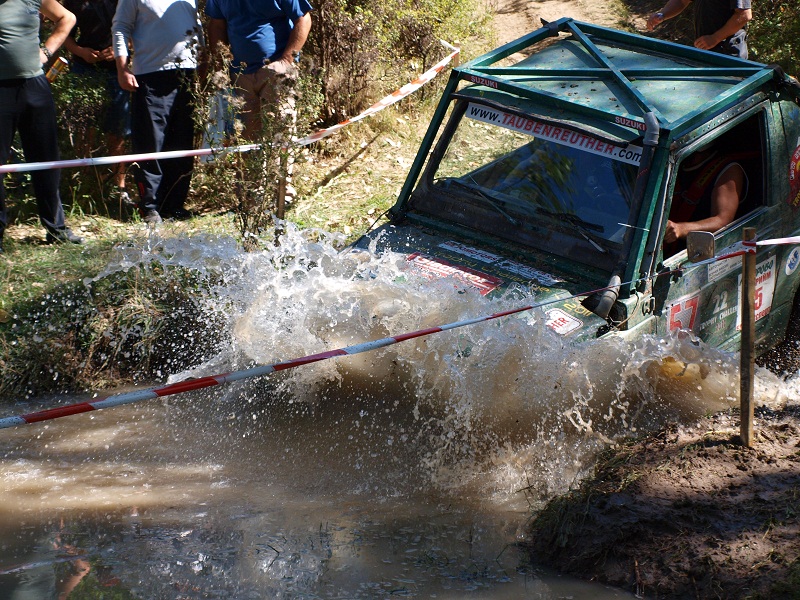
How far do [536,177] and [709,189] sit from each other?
3.19ft

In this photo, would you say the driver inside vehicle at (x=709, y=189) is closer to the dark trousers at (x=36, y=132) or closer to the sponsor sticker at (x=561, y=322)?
the sponsor sticker at (x=561, y=322)

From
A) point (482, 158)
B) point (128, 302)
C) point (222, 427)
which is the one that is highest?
point (482, 158)

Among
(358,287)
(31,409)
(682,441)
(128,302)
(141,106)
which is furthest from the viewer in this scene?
(141,106)

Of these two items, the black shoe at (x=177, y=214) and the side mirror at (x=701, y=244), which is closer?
the side mirror at (x=701, y=244)

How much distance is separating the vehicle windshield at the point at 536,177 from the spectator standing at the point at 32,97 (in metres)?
2.85

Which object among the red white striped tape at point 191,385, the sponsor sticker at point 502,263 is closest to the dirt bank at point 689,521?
the red white striped tape at point 191,385

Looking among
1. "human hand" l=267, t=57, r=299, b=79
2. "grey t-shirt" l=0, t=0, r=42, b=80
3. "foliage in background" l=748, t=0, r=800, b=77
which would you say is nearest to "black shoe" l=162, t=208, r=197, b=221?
"human hand" l=267, t=57, r=299, b=79

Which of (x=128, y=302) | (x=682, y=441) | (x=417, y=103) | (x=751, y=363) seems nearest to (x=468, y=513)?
(x=682, y=441)

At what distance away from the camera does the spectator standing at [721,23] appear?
7.04 metres

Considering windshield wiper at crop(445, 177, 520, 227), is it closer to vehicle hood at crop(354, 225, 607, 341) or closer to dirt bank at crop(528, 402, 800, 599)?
vehicle hood at crop(354, 225, 607, 341)

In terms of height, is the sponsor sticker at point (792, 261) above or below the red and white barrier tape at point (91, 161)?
below

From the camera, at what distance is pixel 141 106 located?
273 inches

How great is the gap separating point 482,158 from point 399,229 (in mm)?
649

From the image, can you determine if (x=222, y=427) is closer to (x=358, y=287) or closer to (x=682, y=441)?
(x=358, y=287)
